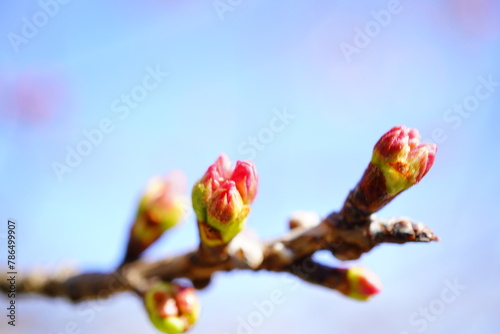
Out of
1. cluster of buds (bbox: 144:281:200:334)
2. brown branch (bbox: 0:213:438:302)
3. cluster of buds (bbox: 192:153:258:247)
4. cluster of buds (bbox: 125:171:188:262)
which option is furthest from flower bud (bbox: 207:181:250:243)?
cluster of buds (bbox: 125:171:188:262)

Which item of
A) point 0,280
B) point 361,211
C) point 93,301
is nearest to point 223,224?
point 361,211

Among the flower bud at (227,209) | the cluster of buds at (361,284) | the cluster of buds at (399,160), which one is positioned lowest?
the cluster of buds at (361,284)

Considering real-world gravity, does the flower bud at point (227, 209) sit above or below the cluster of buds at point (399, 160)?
above

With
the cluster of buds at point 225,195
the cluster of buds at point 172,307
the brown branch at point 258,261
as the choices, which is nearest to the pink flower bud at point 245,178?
the cluster of buds at point 225,195

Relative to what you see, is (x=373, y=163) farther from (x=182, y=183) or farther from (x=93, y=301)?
(x=93, y=301)

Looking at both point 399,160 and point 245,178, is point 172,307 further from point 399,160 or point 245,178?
point 399,160

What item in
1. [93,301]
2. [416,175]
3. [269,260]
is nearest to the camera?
[416,175]

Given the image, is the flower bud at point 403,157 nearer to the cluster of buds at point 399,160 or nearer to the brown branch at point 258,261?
the cluster of buds at point 399,160
